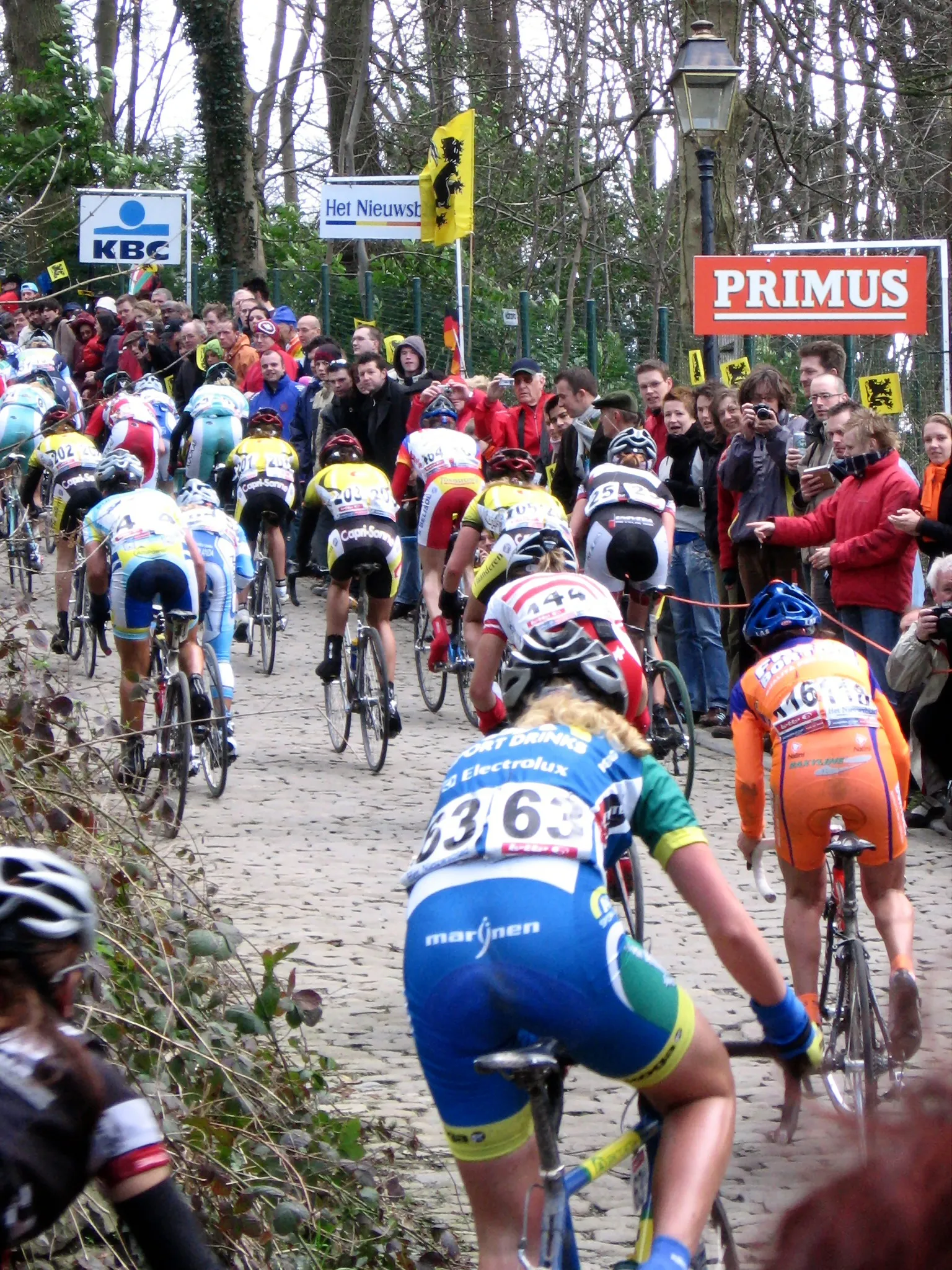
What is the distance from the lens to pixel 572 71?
91.8 feet

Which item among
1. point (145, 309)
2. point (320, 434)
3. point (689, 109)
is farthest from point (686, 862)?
point (145, 309)

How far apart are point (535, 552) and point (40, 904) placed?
6193 millimetres

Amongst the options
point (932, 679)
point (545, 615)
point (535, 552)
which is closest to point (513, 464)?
point (535, 552)

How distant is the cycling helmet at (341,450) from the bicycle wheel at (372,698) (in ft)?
3.93

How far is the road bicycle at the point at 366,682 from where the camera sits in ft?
37.4

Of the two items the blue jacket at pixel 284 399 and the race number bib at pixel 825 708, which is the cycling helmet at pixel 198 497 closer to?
the race number bib at pixel 825 708

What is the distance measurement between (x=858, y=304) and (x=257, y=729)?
545 cm

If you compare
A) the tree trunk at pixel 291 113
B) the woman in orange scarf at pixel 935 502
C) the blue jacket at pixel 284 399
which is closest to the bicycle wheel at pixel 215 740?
the woman in orange scarf at pixel 935 502

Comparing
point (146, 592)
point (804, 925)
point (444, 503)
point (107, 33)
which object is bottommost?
point (804, 925)

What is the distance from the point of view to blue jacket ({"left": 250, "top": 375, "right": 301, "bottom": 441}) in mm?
18391

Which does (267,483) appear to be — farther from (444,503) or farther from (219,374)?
(219,374)

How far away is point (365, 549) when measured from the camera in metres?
11.4

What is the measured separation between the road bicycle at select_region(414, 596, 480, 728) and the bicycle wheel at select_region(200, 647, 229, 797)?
2.00m

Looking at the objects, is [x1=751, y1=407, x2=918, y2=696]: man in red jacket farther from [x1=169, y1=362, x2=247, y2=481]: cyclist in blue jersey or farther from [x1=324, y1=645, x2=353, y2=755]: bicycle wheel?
[x1=169, y1=362, x2=247, y2=481]: cyclist in blue jersey
